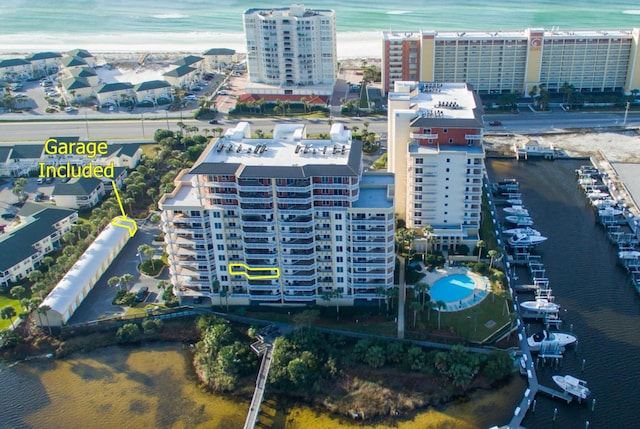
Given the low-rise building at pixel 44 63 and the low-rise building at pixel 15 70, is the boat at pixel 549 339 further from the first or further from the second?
the low-rise building at pixel 15 70

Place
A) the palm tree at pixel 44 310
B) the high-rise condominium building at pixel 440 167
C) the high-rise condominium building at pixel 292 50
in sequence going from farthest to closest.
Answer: the high-rise condominium building at pixel 292 50 < the high-rise condominium building at pixel 440 167 < the palm tree at pixel 44 310

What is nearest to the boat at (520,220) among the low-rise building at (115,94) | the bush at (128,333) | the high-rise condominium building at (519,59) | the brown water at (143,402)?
the brown water at (143,402)

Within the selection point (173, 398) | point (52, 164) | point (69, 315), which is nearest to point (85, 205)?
point (52, 164)

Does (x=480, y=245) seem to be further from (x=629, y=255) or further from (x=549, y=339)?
(x=629, y=255)

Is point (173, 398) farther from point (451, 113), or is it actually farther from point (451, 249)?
point (451, 113)

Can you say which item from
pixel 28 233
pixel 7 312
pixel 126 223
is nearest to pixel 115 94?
pixel 126 223

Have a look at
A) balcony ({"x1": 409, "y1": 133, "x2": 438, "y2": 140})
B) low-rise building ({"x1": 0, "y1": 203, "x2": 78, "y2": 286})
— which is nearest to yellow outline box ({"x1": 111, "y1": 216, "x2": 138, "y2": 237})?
low-rise building ({"x1": 0, "y1": 203, "x2": 78, "y2": 286})

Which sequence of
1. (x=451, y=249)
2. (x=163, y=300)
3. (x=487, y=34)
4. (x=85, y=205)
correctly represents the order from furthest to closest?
1. (x=487, y=34)
2. (x=85, y=205)
3. (x=451, y=249)
4. (x=163, y=300)
